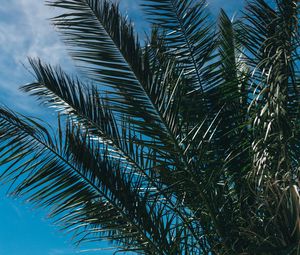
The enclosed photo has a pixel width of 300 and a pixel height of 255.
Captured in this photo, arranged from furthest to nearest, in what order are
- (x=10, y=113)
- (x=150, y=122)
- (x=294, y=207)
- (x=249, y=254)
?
(x=10, y=113), (x=150, y=122), (x=249, y=254), (x=294, y=207)

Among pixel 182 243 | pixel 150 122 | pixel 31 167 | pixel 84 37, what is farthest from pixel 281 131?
pixel 31 167

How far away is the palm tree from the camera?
14.6 ft

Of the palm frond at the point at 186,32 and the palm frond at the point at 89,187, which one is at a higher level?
the palm frond at the point at 186,32

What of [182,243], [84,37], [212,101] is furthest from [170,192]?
[84,37]

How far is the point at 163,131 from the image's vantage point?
182 inches

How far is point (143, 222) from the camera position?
5.10m

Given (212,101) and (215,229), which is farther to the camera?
(212,101)

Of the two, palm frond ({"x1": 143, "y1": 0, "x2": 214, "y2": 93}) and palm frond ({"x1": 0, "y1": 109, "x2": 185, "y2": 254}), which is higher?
palm frond ({"x1": 143, "y1": 0, "x2": 214, "y2": 93})

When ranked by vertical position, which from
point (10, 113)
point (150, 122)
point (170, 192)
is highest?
point (10, 113)

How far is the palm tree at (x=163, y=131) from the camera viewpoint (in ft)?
14.6

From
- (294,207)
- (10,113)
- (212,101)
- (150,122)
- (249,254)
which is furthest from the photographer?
(212,101)

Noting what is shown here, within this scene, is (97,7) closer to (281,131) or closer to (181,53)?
(181,53)

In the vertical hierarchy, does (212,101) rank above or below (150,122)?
above

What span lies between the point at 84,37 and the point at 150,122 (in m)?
0.94
